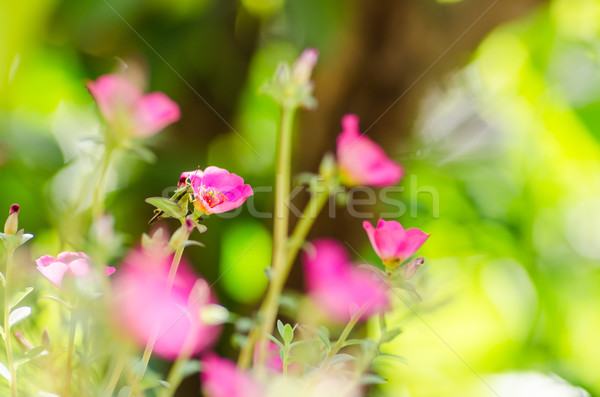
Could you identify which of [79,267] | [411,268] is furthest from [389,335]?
[79,267]

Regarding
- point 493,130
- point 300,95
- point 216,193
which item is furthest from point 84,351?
point 493,130

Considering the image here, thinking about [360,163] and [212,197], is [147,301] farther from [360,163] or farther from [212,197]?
[360,163]

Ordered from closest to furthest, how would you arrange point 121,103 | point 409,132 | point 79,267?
point 79,267
point 121,103
point 409,132

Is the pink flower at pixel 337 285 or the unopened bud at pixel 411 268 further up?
the unopened bud at pixel 411 268

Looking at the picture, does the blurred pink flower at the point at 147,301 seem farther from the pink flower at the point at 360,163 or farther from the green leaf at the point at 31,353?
the pink flower at the point at 360,163

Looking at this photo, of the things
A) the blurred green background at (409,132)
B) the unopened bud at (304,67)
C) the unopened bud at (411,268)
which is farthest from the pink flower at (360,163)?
the blurred green background at (409,132)

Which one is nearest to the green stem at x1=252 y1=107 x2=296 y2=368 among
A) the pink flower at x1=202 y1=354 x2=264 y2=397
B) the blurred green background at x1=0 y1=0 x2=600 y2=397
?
the pink flower at x1=202 y1=354 x2=264 y2=397

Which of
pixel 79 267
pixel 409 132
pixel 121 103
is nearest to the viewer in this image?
pixel 79 267
